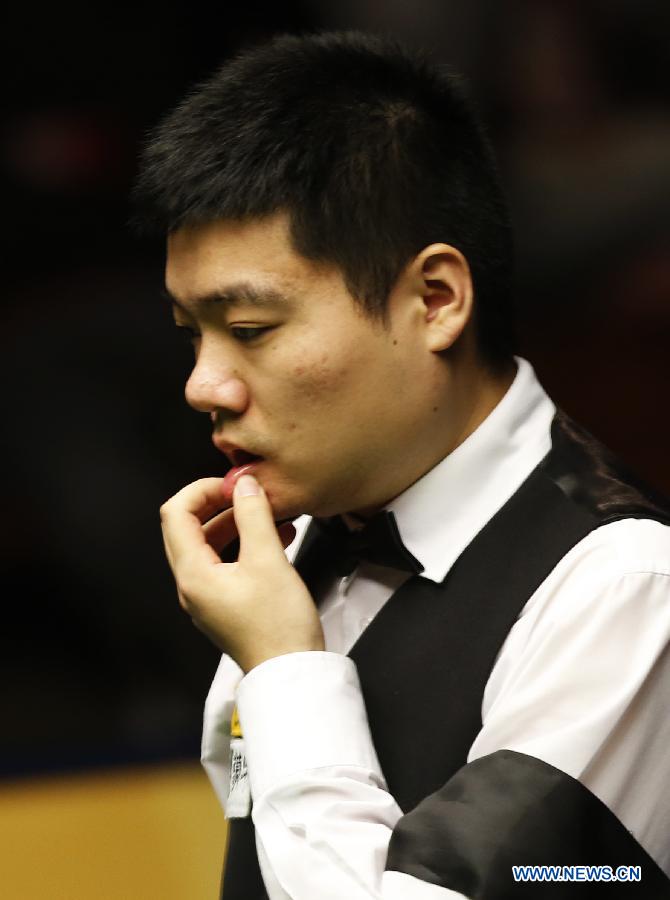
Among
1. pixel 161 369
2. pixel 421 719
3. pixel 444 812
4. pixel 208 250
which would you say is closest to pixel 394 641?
pixel 421 719

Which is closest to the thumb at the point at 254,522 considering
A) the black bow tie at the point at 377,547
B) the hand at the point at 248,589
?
the hand at the point at 248,589

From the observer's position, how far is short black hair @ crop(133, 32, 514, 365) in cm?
133

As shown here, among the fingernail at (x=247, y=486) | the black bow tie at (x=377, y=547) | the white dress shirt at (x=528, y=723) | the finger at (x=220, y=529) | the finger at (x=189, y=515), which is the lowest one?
the white dress shirt at (x=528, y=723)

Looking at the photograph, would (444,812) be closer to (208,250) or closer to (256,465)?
(256,465)

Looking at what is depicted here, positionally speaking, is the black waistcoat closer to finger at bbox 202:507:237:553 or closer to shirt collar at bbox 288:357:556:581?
shirt collar at bbox 288:357:556:581

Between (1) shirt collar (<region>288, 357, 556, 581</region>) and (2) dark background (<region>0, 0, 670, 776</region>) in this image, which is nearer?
(1) shirt collar (<region>288, 357, 556, 581</region>)

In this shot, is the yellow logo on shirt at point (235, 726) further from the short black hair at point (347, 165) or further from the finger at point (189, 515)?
the short black hair at point (347, 165)

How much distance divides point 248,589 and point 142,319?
5.60 ft

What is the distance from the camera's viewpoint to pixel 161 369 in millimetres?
2914

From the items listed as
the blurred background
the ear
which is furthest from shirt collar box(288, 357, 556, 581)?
the blurred background

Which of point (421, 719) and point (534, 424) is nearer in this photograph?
point (421, 719)

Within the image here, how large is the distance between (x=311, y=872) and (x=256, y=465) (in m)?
0.43

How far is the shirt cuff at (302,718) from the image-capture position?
1224 mm

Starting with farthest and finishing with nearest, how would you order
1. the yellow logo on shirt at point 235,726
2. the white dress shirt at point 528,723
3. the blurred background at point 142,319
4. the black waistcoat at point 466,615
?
the blurred background at point 142,319 < the yellow logo on shirt at point 235,726 < the black waistcoat at point 466,615 < the white dress shirt at point 528,723
